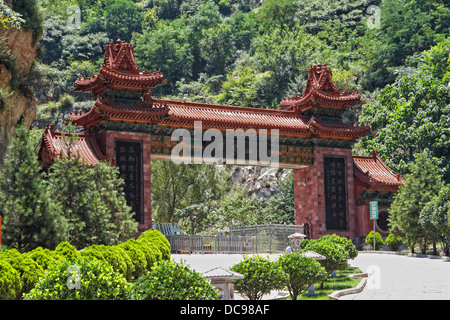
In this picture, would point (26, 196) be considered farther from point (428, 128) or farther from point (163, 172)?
point (428, 128)

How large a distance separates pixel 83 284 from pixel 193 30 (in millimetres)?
67573

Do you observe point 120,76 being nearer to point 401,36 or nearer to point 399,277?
point 399,277

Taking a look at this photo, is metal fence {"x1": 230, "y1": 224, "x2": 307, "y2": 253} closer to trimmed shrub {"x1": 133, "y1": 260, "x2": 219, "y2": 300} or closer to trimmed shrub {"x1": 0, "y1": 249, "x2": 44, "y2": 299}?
trimmed shrub {"x1": 0, "y1": 249, "x2": 44, "y2": 299}

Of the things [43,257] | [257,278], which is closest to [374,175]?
[257,278]

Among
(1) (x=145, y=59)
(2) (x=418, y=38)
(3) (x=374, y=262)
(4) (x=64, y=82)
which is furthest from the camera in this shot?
(1) (x=145, y=59)

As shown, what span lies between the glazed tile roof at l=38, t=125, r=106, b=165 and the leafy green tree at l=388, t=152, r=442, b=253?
507 inches

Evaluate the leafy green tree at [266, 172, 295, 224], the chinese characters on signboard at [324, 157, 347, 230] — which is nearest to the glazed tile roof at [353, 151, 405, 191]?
the chinese characters on signboard at [324, 157, 347, 230]

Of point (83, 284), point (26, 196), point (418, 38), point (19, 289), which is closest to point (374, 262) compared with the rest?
point (26, 196)

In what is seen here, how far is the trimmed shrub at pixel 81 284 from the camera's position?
328 inches

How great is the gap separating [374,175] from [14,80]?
57.8ft

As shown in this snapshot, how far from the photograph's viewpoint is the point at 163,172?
38.0 m

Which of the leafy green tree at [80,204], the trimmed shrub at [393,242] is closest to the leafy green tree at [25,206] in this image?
the leafy green tree at [80,204]

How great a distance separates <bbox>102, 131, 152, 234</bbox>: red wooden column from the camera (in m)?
26.8

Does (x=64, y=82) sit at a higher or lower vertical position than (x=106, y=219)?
higher
